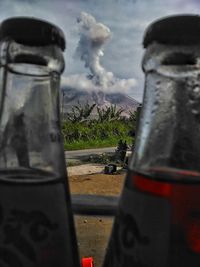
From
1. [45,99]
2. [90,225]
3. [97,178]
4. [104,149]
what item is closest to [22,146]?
[45,99]

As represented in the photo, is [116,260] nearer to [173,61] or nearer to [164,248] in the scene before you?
[164,248]

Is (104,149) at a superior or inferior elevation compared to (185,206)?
inferior

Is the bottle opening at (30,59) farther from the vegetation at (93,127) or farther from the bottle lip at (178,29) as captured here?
the vegetation at (93,127)

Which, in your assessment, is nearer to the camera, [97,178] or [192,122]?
[192,122]

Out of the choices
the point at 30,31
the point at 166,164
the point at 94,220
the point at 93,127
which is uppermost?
the point at 30,31

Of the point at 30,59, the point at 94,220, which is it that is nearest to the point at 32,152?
the point at 30,59

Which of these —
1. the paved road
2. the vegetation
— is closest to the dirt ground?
the paved road

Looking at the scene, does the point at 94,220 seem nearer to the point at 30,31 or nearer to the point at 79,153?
the point at 30,31
